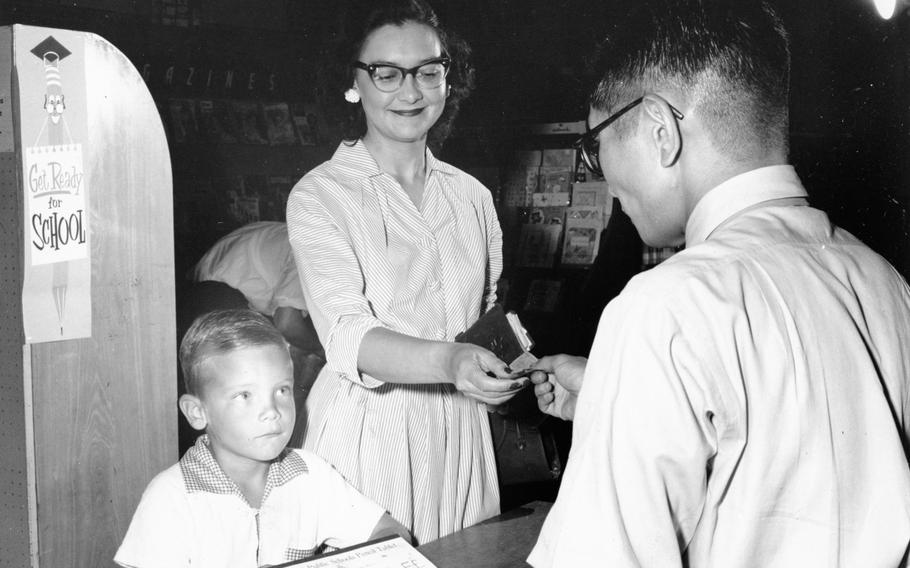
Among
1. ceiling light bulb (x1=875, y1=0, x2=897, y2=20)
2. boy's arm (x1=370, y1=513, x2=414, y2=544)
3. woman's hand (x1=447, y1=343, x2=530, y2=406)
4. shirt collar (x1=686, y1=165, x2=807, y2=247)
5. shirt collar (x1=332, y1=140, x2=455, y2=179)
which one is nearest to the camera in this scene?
shirt collar (x1=686, y1=165, x2=807, y2=247)

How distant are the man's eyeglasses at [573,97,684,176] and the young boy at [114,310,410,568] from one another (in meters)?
0.87

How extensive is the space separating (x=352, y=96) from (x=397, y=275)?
0.50m

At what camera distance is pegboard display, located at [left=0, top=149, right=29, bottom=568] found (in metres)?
1.89

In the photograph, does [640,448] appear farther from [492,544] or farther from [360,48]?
[360,48]

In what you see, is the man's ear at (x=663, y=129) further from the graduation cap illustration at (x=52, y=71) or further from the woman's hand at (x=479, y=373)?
the graduation cap illustration at (x=52, y=71)

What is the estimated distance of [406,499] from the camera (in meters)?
2.14

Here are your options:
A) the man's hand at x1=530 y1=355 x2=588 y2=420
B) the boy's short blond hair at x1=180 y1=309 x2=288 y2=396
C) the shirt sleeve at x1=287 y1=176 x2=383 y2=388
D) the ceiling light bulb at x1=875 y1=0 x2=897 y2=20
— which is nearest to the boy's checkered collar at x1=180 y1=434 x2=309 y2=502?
the boy's short blond hair at x1=180 y1=309 x2=288 y2=396

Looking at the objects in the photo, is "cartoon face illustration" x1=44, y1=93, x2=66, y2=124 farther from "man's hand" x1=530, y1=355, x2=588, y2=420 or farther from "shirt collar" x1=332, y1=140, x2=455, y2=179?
"man's hand" x1=530, y1=355, x2=588, y2=420

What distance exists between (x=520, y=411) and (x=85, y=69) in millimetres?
1407

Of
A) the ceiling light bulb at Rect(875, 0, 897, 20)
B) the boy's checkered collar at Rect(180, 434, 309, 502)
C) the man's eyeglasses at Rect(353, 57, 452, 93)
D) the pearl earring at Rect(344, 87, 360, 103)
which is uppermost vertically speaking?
the ceiling light bulb at Rect(875, 0, 897, 20)

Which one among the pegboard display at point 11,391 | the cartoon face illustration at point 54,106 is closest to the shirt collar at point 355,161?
the cartoon face illustration at point 54,106

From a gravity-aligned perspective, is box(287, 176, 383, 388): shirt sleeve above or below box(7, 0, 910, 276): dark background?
below

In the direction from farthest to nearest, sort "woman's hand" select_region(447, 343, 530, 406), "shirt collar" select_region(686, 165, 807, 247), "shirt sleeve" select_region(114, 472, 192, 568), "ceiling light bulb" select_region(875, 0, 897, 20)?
"ceiling light bulb" select_region(875, 0, 897, 20) → "woman's hand" select_region(447, 343, 530, 406) → "shirt sleeve" select_region(114, 472, 192, 568) → "shirt collar" select_region(686, 165, 807, 247)

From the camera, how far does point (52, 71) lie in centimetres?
189
